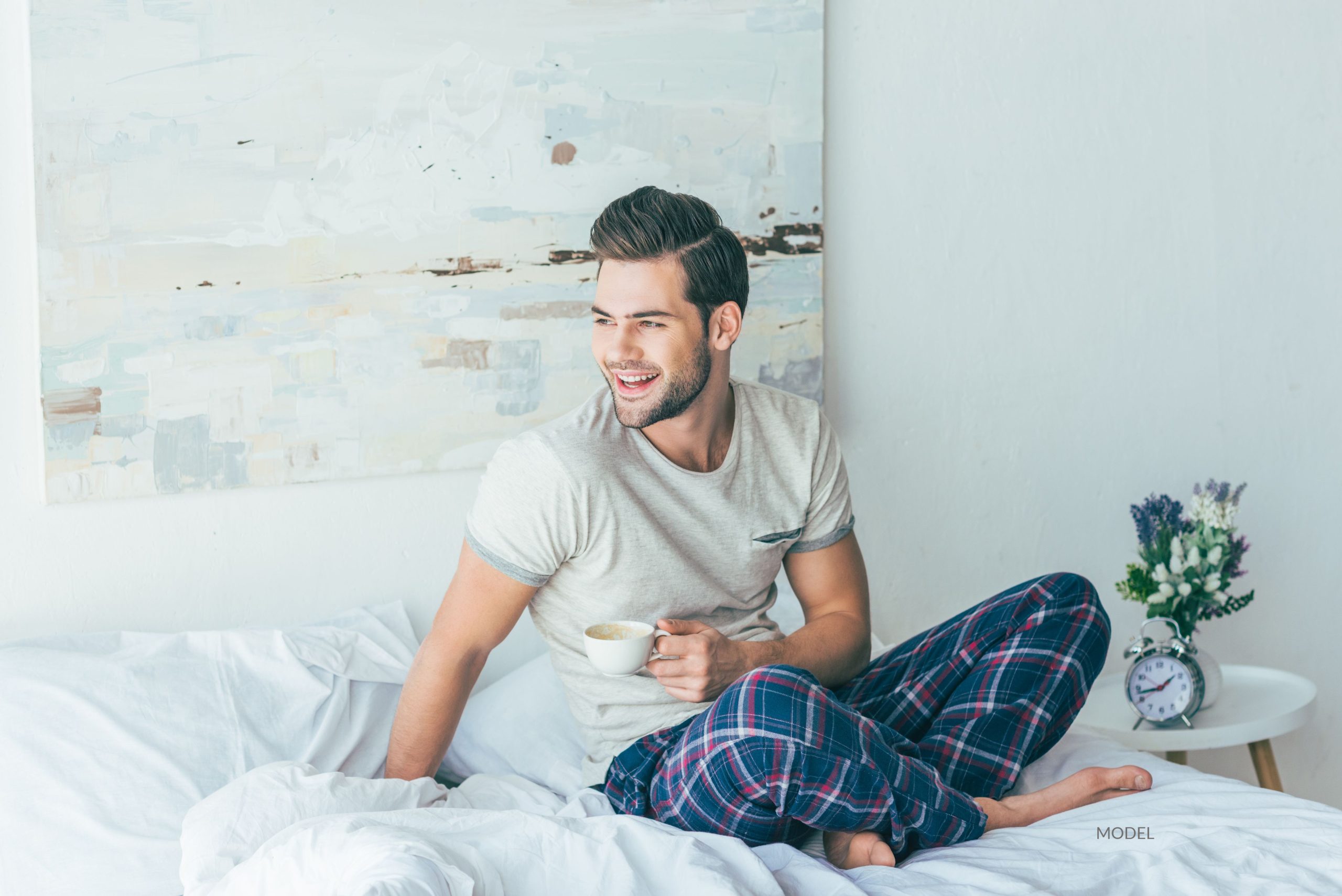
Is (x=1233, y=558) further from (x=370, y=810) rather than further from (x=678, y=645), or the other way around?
(x=370, y=810)

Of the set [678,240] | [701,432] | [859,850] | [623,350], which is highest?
[678,240]

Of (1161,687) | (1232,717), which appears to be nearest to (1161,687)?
(1161,687)

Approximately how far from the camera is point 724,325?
4.88 feet

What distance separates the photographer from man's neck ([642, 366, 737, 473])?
1.49 m

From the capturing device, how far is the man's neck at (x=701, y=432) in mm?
1486

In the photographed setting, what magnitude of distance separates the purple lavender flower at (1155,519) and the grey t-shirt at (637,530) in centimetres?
70

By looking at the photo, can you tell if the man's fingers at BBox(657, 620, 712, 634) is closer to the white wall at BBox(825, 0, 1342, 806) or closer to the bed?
the bed

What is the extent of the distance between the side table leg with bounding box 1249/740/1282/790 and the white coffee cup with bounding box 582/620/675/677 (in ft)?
4.25

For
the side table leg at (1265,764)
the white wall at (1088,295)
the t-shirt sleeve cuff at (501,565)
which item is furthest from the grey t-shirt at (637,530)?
the side table leg at (1265,764)

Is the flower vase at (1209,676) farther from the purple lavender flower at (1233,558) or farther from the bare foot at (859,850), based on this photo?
the bare foot at (859,850)

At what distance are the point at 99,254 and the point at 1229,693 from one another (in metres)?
2.01

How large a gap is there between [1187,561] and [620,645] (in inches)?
47.3

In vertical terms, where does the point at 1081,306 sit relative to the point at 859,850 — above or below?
above

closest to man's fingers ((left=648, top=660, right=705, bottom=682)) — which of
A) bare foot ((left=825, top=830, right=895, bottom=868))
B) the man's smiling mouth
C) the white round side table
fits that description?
bare foot ((left=825, top=830, right=895, bottom=868))
